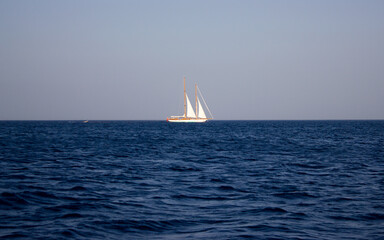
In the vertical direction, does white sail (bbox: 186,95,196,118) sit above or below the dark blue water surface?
above

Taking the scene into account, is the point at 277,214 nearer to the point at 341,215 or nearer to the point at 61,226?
the point at 341,215

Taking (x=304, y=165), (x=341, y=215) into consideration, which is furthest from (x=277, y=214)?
(x=304, y=165)

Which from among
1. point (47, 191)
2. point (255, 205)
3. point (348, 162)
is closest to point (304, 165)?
point (348, 162)

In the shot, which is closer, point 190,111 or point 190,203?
point 190,203

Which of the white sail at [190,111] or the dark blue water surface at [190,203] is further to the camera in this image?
the white sail at [190,111]

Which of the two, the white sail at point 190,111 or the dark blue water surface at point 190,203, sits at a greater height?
the white sail at point 190,111

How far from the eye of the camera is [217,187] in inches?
586

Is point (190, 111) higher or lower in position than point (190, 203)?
higher

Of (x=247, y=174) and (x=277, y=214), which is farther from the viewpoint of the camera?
(x=247, y=174)

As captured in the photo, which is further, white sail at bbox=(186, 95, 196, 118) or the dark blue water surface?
white sail at bbox=(186, 95, 196, 118)

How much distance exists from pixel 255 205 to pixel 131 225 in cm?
424

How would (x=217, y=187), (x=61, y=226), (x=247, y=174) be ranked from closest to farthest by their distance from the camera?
1. (x=61, y=226)
2. (x=217, y=187)
3. (x=247, y=174)

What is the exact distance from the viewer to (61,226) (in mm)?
9156

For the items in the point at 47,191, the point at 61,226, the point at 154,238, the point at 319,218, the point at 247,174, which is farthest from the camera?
the point at 247,174
